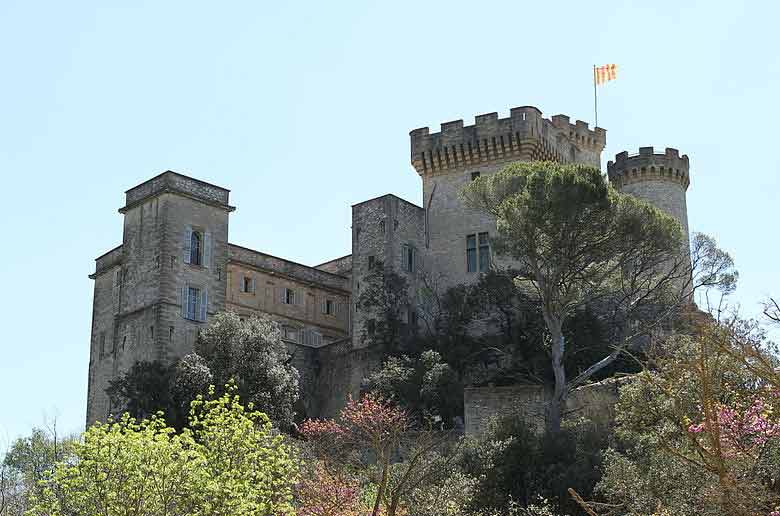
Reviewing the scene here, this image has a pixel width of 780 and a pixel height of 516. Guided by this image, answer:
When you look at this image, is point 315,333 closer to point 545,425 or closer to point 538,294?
point 538,294

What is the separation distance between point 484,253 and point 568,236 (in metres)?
13.0

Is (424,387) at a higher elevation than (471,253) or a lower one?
lower

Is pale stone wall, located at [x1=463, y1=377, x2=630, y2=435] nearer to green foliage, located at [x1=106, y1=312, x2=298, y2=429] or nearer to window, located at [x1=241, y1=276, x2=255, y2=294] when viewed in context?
green foliage, located at [x1=106, y1=312, x2=298, y2=429]

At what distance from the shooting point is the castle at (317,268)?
42.3 metres

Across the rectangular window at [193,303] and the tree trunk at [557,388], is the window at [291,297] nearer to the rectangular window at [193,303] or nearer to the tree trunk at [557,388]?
the rectangular window at [193,303]

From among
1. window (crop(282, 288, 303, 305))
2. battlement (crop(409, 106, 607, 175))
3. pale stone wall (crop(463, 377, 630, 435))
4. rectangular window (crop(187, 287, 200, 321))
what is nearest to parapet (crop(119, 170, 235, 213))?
rectangular window (crop(187, 287, 200, 321))

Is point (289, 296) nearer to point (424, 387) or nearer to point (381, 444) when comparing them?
point (424, 387)

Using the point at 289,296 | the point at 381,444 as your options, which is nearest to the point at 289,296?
the point at 289,296

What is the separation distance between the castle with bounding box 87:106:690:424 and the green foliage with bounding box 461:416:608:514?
560 inches

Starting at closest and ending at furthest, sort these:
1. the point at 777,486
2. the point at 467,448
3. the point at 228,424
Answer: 1. the point at 777,486
2. the point at 228,424
3. the point at 467,448

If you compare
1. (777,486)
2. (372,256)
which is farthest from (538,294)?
(777,486)

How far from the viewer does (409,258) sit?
4694cm

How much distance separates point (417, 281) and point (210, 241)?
8410mm

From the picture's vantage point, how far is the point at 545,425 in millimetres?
32031
